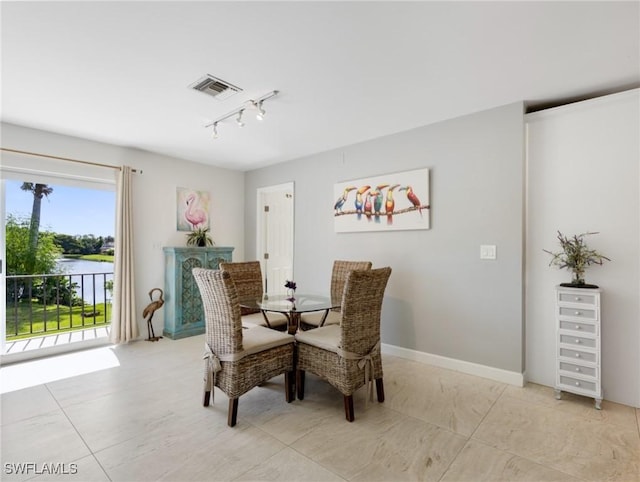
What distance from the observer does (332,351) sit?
7.41 ft

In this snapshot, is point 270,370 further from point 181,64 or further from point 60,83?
point 60,83

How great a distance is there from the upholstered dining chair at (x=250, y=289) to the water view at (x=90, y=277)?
2111 millimetres

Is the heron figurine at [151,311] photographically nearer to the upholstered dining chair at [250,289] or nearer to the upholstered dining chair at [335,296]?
the upholstered dining chair at [250,289]

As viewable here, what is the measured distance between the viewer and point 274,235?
512cm

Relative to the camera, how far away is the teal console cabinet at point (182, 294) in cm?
418

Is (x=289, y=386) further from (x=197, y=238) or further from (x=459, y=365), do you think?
(x=197, y=238)

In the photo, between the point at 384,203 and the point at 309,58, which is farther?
the point at 384,203

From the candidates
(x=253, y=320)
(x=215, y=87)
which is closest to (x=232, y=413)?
(x=253, y=320)

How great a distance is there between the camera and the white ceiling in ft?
5.56

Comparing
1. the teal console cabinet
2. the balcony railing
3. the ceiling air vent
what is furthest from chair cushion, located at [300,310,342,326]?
the balcony railing

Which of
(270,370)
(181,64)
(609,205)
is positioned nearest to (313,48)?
(181,64)

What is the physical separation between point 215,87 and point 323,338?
2.11 meters

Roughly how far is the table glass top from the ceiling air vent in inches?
70.5

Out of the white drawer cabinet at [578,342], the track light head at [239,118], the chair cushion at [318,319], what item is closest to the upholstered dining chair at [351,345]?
the chair cushion at [318,319]
